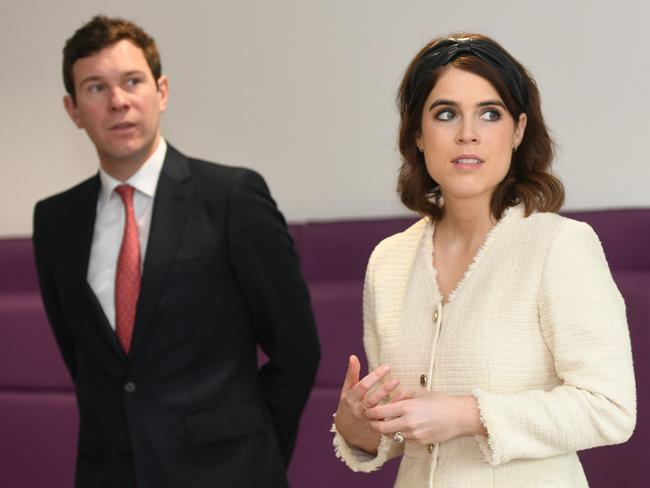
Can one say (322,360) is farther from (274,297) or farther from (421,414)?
(421,414)

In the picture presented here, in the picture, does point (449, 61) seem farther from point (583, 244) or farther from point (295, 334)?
point (295, 334)

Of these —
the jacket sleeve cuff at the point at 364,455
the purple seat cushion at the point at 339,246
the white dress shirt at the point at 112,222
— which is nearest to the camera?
the jacket sleeve cuff at the point at 364,455

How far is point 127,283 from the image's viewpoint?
2189 millimetres

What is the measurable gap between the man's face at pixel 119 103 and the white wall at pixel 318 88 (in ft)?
2.86

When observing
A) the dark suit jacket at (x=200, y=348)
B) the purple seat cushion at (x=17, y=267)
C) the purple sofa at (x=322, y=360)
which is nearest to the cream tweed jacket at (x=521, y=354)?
the dark suit jacket at (x=200, y=348)

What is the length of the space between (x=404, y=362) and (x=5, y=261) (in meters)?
2.36

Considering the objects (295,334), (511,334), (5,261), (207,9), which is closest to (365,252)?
(295,334)

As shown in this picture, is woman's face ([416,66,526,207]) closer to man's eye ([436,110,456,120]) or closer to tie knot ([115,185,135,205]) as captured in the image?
man's eye ([436,110,456,120])

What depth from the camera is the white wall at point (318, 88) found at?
287 cm

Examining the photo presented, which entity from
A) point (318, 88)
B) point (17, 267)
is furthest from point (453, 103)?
point (17, 267)

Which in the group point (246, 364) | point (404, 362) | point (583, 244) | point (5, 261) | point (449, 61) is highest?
point (449, 61)

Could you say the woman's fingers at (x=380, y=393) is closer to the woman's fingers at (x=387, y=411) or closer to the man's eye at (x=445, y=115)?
the woman's fingers at (x=387, y=411)

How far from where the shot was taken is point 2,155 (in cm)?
388

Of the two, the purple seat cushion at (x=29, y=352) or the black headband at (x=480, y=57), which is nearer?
the black headband at (x=480, y=57)
